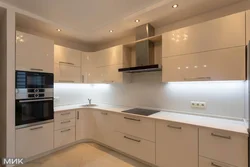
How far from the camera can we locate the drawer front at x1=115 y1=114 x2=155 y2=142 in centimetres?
203

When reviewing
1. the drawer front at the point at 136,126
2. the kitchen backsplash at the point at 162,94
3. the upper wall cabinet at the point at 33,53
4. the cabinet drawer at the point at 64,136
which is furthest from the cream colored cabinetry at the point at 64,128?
the drawer front at the point at 136,126

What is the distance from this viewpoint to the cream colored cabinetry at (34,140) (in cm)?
205

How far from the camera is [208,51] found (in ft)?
5.70

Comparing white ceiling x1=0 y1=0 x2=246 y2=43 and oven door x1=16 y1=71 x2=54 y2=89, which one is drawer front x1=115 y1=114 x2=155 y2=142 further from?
white ceiling x1=0 y1=0 x2=246 y2=43

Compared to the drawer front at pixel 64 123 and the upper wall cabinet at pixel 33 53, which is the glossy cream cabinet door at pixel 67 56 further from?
the drawer front at pixel 64 123

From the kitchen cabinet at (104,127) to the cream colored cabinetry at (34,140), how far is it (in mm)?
868

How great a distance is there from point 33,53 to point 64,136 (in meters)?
1.69

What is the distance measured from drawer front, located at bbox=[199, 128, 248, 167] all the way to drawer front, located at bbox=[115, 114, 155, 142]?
0.68 m

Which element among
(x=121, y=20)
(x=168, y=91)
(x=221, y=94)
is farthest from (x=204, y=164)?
(x=121, y=20)

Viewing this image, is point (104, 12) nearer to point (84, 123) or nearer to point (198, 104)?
point (198, 104)

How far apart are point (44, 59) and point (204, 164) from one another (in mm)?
2931

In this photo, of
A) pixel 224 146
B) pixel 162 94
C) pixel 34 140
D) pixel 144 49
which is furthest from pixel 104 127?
pixel 224 146

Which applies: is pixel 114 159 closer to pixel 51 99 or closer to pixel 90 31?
pixel 51 99

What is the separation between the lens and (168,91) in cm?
245
